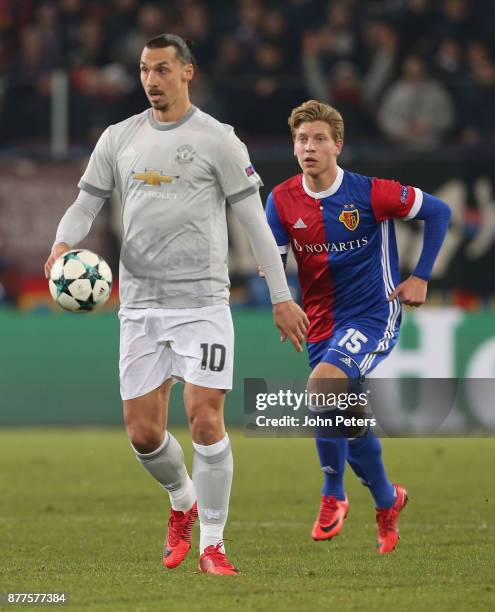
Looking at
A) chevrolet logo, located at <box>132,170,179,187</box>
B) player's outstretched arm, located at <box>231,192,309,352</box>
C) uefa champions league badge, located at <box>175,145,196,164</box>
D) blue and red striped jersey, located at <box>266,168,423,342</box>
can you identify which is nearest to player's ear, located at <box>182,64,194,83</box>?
uefa champions league badge, located at <box>175,145,196,164</box>

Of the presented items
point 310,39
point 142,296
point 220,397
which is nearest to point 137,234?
point 142,296

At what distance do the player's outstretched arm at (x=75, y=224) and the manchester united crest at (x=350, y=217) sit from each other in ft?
4.89

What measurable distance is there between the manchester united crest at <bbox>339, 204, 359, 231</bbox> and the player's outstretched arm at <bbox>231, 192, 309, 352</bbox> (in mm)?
1250

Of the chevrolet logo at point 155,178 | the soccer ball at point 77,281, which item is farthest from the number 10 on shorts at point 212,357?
the chevrolet logo at point 155,178

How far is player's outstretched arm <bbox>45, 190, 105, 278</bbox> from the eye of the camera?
6.46m

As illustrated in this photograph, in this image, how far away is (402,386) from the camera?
13070 millimetres

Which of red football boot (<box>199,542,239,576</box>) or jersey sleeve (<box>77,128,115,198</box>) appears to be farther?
jersey sleeve (<box>77,128,115,198</box>)

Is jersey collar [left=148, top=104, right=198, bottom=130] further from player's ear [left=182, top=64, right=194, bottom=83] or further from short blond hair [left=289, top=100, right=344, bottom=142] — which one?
short blond hair [left=289, top=100, right=344, bottom=142]

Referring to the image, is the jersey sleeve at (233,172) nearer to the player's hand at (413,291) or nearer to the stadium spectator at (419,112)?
the player's hand at (413,291)

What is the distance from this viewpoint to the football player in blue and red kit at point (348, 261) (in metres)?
7.46

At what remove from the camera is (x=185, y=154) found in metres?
6.33

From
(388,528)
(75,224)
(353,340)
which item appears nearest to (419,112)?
(353,340)

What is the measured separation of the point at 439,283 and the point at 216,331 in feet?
30.2

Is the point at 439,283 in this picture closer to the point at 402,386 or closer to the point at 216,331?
the point at 402,386
